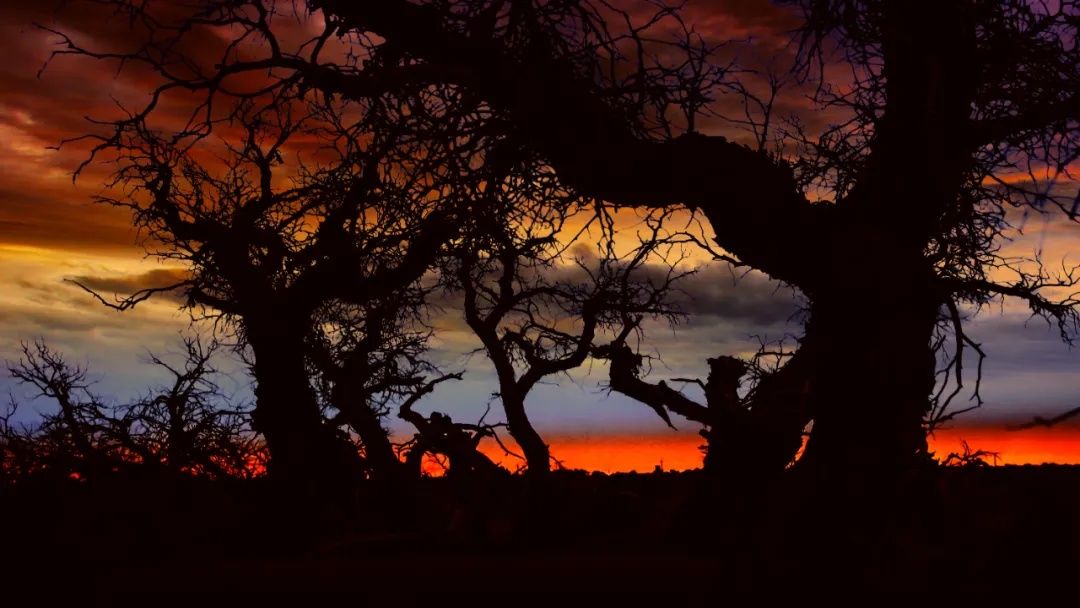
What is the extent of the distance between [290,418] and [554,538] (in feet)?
12.8

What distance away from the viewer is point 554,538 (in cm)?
803

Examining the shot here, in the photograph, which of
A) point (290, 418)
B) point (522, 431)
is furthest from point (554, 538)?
point (290, 418)

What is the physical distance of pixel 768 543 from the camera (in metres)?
6.07

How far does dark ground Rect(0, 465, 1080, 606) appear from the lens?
16.4 feet

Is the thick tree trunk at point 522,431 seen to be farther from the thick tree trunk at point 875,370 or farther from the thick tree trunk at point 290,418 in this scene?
the thick tree trunk at point 875,370

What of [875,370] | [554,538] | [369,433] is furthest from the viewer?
[369,433]

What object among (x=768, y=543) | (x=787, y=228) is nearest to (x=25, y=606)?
(x=768, y=543)

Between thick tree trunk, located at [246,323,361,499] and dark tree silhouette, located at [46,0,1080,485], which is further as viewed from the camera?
thick tree trunk, located at [246,323,361,499]

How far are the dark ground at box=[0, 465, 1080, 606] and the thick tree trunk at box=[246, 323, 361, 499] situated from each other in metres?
0.38

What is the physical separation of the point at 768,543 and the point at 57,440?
830cm

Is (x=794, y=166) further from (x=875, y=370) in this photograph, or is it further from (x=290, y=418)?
(x=290, y=418)

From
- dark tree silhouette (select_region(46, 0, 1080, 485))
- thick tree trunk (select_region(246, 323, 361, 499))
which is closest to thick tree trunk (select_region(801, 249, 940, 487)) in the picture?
dark tree silhouette (select_region(46, 0, 1080, 485))

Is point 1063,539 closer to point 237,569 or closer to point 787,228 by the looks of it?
point 787,228

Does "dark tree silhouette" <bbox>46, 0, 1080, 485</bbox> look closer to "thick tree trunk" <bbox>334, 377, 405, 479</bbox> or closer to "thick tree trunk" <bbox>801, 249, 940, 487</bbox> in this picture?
"thick tree trunk" <bbox>801, 249, 940, 487</bbox>
